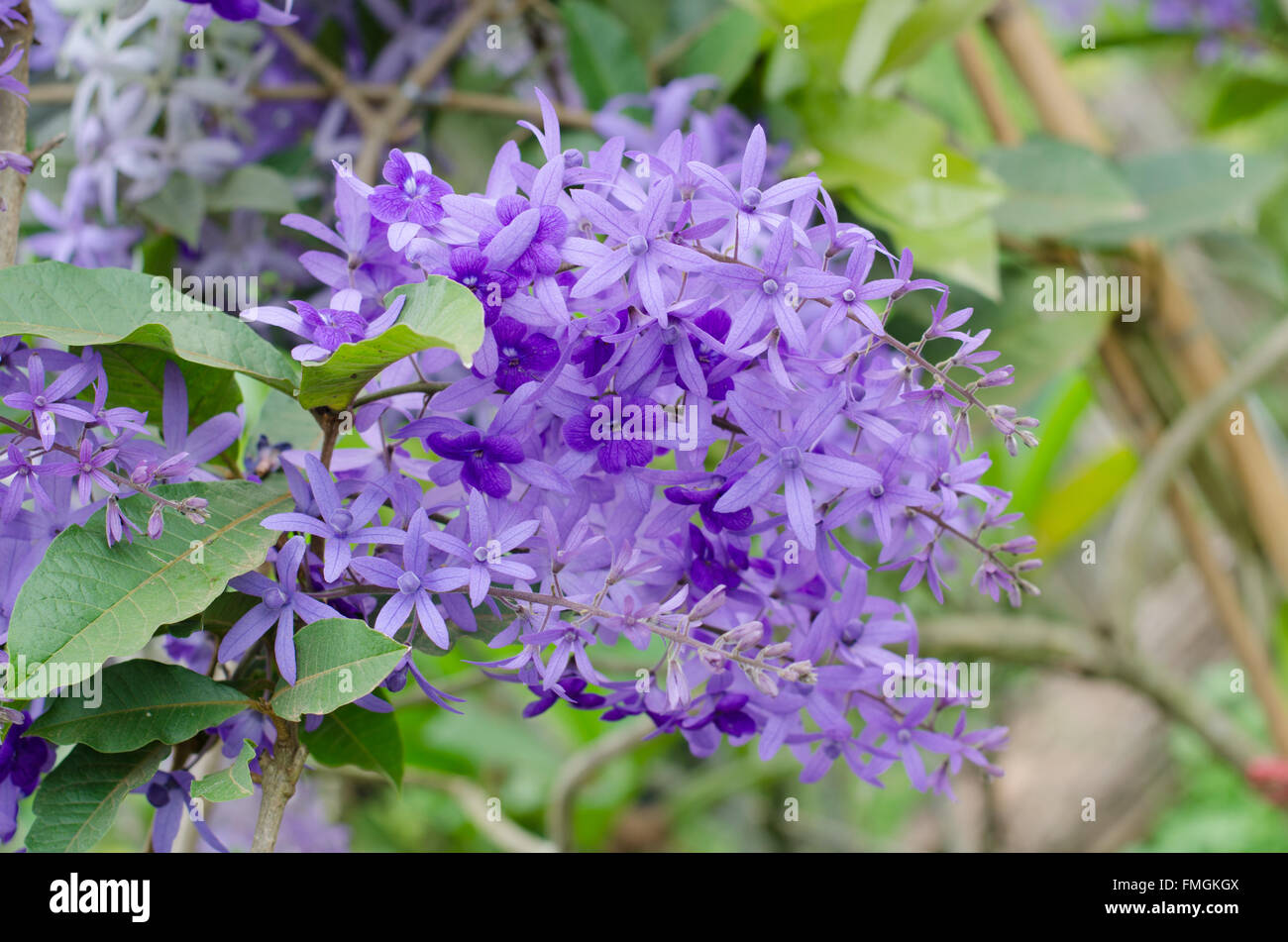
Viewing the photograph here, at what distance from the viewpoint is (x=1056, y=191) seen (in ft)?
2.70

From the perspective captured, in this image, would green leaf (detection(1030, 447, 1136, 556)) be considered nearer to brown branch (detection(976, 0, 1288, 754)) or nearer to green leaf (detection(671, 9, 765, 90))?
brown branch (detection(976, 0, 1288, 754))

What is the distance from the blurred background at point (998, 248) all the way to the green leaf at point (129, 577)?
10 centimetres

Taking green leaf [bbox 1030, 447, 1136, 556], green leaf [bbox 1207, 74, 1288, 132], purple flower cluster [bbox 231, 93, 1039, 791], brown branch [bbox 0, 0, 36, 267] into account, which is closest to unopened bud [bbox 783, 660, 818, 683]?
purple flower cluster [bbox 231, 93, 1039, 791]

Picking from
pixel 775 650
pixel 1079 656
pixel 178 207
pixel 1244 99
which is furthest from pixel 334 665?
pixel 1244 99

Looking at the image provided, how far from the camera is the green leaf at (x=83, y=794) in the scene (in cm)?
38

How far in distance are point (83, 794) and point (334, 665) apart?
128 mm

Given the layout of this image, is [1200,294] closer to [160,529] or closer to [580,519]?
[580,519]

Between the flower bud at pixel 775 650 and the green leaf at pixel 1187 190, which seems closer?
the flower bud at pixel 775 650

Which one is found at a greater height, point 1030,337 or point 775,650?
point 1030,337

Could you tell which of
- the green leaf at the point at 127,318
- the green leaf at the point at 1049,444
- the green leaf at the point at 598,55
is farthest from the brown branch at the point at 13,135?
the green leaf at the point at 1049,444

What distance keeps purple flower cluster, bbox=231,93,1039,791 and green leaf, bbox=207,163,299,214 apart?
32 centimetres

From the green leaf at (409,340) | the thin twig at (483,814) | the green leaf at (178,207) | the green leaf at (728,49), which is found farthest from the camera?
the thin twig at (483,814)

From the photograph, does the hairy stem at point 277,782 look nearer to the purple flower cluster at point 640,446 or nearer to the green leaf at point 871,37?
the purple flower cluster at point 640,446

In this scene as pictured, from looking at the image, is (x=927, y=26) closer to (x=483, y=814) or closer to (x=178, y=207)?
(x=178, y=207)
